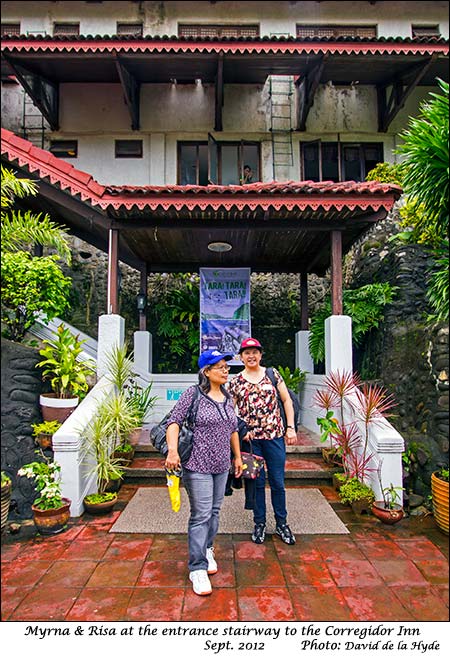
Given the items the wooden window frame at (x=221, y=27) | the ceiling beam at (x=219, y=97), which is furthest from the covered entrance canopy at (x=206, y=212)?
the wooden window frame at (x=221, y=27)

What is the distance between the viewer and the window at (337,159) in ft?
35.9

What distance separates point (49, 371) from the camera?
5.19 m

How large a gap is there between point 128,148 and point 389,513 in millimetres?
10507

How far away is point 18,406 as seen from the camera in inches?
203

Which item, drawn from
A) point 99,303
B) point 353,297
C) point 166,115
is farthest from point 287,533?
point 166,115

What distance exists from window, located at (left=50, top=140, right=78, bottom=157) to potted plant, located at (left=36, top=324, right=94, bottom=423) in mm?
7498

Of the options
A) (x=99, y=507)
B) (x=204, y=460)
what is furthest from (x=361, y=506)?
(x=99, y=507)

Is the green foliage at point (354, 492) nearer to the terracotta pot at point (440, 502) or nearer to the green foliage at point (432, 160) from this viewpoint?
the terracotta pot at point (440, 502)

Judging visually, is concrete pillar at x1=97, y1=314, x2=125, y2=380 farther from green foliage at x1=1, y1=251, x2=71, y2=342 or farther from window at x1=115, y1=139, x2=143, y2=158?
window at x1=115, y1=139, x2=143, y2=158

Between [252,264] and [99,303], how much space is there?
4.52 meters

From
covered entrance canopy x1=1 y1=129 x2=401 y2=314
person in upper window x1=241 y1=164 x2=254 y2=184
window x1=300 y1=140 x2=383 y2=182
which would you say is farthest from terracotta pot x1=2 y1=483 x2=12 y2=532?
window x1=300 y1=140 x2=383 y2=182

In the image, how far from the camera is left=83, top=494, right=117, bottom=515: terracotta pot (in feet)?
13.9

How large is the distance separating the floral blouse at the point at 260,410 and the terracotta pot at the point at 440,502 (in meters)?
1.85

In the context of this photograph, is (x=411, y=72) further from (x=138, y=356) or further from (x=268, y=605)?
(x=268, y=605)
